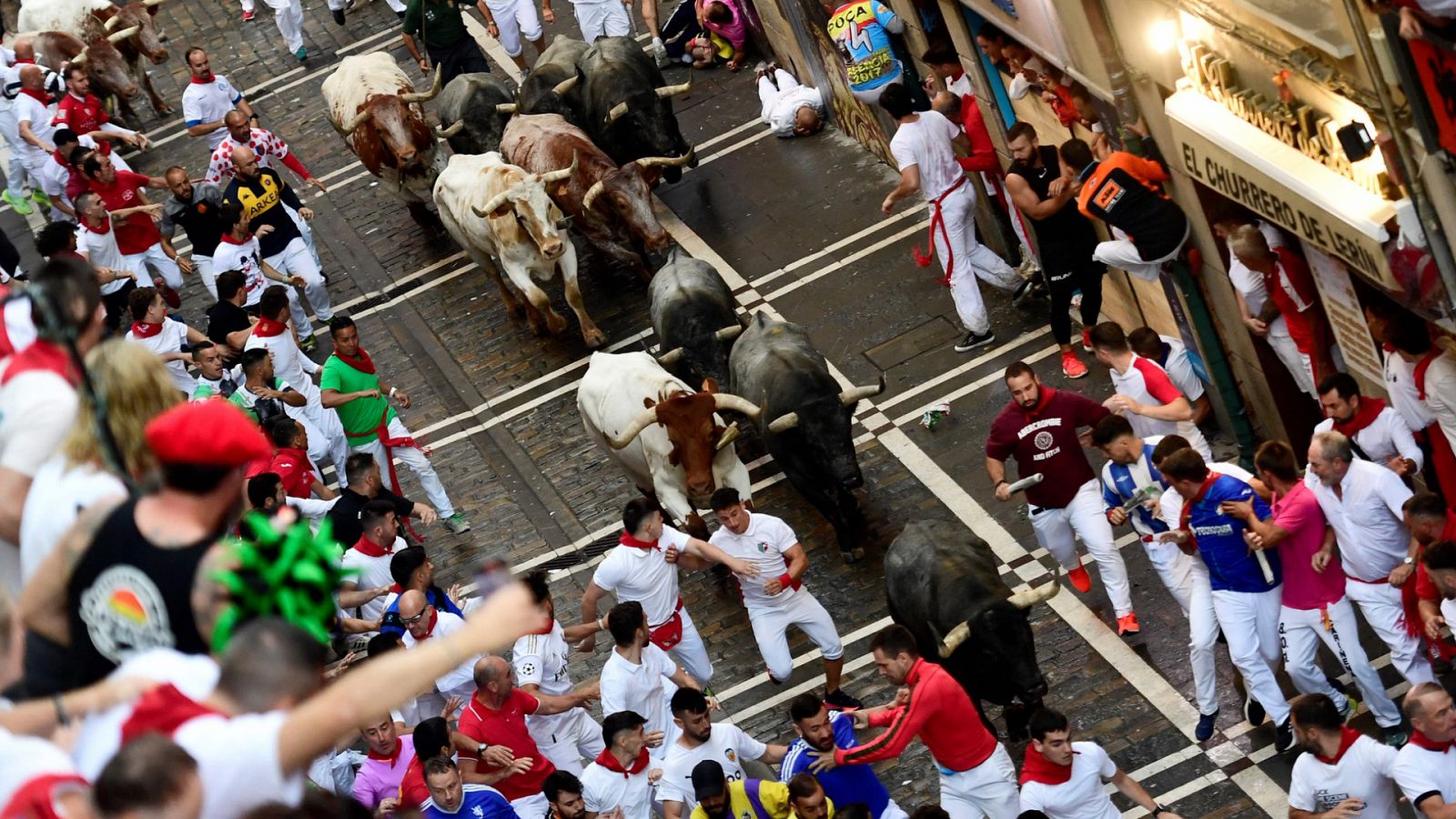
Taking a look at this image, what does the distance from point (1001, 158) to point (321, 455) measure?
21.4 feet

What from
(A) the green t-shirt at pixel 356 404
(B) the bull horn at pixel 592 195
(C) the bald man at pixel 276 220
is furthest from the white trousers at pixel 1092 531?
(C) the bald man at pixel 276 220

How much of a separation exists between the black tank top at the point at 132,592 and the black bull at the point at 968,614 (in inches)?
292

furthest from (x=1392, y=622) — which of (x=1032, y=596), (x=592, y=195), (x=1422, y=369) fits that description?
(x=592, y=195)

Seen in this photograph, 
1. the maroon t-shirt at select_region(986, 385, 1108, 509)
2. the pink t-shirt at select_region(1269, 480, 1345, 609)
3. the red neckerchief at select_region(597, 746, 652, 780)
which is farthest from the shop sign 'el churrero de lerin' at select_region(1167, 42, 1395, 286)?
the red neckerchief at select_region(597, 746, 652, 780)

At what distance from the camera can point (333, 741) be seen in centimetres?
606

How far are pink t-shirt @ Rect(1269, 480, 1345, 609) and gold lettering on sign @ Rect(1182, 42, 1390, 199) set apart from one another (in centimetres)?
187

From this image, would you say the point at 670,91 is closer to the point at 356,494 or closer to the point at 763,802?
the point at 356,494

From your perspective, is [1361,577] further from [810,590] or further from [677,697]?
[810,590]

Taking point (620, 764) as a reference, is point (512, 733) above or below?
above

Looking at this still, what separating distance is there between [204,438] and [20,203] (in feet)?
73.1

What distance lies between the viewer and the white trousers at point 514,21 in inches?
1025

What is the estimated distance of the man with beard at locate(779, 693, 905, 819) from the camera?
12.1 m

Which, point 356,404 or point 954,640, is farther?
point 356,404

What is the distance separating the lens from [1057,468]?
14398 millimetres
